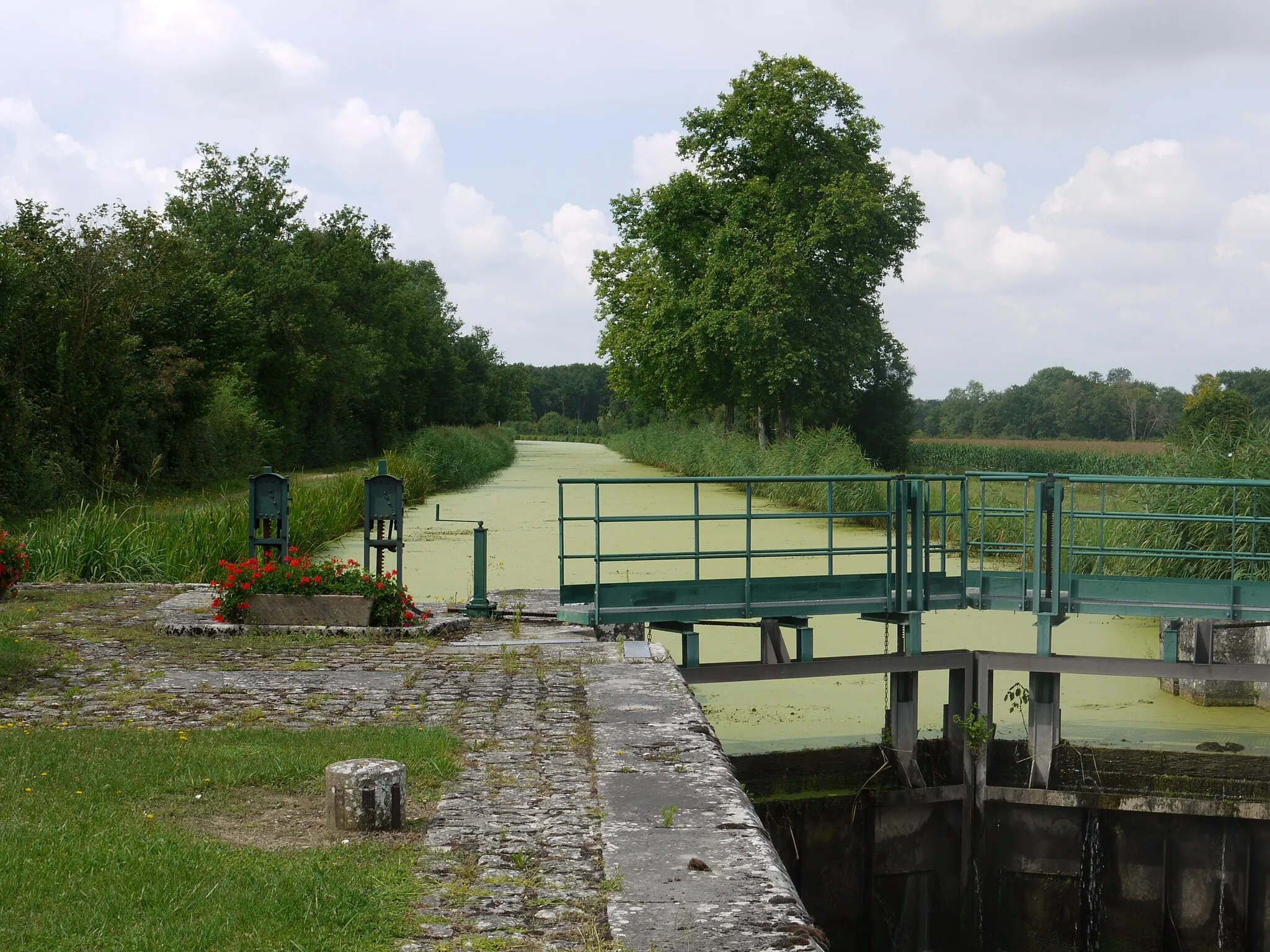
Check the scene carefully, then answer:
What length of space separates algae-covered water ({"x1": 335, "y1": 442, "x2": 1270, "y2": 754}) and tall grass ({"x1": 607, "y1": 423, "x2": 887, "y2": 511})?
75.6 inches

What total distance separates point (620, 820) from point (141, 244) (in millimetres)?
24179

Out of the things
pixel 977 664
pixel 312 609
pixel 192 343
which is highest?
pixel 192 343

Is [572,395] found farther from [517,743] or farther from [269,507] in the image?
[517,743]

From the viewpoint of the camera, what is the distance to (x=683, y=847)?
4.69 meters

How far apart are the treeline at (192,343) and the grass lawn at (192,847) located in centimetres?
1417

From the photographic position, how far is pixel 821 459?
30.4 metres

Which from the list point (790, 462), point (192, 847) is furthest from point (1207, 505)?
point (790, 462)

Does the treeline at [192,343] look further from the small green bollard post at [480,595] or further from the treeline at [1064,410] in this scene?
the treeline at [1064,410]

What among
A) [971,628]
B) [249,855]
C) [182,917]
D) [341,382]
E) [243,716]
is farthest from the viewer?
[341,382]

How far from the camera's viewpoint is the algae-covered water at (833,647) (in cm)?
988

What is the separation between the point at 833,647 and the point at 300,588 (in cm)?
533

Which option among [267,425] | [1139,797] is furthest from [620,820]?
[267,425]

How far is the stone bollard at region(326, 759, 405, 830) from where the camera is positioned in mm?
Result: 4906

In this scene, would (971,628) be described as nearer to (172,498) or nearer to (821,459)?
(172,498)
